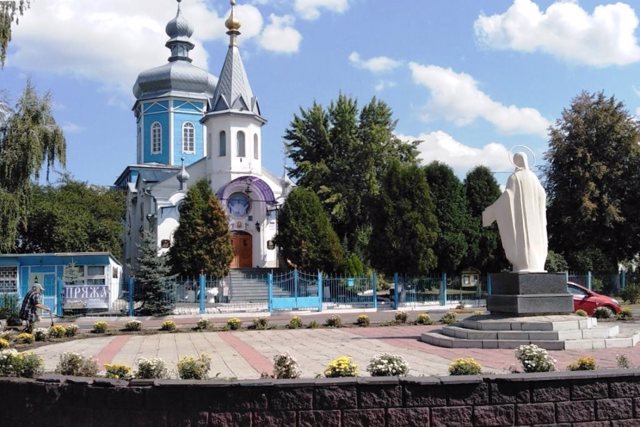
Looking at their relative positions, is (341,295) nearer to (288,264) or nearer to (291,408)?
(288,264)

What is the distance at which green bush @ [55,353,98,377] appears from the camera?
24.3 ft

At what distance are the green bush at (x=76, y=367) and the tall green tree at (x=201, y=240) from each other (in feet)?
73.2

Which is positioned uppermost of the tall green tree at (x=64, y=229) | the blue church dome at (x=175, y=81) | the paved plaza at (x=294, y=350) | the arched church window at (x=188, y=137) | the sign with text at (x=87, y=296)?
the blue church dome at (x=175, y=81)

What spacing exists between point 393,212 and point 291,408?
2463cm

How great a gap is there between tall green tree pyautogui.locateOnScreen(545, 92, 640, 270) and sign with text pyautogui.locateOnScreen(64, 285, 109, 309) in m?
23.8

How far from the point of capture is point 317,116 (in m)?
41.4

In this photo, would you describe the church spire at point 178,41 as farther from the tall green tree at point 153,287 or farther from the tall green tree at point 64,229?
the tall green tree at point 153,287

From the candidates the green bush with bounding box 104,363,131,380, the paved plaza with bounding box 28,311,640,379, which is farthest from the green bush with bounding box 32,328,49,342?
the green bush with bounding box 104,363,131,380

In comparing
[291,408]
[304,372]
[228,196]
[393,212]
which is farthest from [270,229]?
[291,408]

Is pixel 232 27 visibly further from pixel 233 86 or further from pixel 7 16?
pixel 7 16

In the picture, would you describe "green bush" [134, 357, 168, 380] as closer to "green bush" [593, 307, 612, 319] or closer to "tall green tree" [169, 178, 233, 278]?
"green bush" [593, 307, 612, 319]

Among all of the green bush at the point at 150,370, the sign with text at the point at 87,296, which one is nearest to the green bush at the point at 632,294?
the sign with text at the point at 87,296

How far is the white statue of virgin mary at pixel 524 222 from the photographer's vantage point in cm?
1291

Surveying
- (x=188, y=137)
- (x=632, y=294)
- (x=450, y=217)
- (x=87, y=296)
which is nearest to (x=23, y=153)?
(x=87, y=296)
